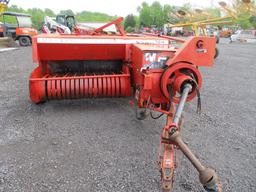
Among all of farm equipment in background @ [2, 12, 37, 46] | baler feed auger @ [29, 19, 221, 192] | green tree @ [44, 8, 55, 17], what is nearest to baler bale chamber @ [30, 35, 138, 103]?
baler feed auger @ [29, 19, 221, 192]

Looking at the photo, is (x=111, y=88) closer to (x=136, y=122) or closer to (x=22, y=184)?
(x=136, y=122)

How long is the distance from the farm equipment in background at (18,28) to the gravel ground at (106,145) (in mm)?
11661

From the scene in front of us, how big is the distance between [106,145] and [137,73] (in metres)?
0.93

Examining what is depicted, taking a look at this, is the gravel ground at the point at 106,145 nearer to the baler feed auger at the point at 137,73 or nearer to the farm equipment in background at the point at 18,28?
the baler feed auger at the point at 137,73

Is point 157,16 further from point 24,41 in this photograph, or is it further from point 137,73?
point 137,73

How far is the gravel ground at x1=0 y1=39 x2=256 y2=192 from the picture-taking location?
6.82 ft

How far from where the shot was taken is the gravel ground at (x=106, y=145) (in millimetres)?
2078

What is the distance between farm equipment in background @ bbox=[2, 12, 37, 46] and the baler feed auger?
474 inches

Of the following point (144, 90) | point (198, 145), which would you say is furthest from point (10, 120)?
point (198, 145)

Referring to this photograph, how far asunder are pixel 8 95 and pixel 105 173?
3004mm

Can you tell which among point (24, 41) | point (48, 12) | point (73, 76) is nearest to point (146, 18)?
point (48, 12)

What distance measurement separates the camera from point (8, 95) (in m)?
4.35

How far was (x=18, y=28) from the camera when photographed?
14461 millimetres

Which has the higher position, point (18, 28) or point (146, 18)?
point (146, 18)
